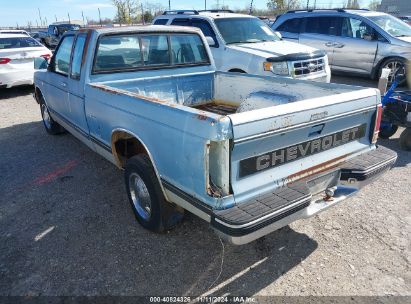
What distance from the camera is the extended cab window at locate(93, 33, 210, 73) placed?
4082mm

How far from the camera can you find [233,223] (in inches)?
87.8

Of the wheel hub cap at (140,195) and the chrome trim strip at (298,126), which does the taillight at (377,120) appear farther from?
the wheel hub cap at (140,195)

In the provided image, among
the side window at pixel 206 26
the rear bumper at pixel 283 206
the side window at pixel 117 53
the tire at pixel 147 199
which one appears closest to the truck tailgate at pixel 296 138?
the rear bumper at pixel 283 206

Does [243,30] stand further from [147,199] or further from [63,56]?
[147,199]

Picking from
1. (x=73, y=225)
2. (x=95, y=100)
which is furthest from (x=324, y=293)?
(x=95, y=100)

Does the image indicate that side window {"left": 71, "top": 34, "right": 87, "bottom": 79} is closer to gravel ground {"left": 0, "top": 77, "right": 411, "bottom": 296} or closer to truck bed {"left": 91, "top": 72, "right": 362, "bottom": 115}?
truck bed {"left": 91, "top": 72, "right": 362, "bottom": 115}

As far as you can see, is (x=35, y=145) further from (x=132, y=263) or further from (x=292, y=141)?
(x=292, y=141)

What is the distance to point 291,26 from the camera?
36.0 ft

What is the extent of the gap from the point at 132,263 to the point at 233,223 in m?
1.28

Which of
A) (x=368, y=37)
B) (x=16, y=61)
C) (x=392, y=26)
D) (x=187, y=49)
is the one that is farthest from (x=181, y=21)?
(x=392, y=26)

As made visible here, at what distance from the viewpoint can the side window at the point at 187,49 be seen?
466 cm

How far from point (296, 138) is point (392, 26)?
898cm

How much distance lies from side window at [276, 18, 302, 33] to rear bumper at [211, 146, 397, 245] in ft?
28.9

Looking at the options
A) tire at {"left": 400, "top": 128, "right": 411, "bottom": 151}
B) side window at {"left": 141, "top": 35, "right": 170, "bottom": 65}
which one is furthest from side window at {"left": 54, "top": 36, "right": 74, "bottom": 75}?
tire at {"left": 400, "top": 128, "right": 411, "bottom": 151}
